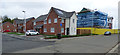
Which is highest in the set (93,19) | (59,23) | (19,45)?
(93,19)

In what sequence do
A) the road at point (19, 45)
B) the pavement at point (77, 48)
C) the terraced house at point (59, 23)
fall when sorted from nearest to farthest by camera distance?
the pavement at point (77, 48), the road at point (19, 45), the terraced house at point (59, 23)

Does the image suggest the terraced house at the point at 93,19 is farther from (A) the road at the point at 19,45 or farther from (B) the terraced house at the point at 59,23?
(A) the road at the point at 19,45

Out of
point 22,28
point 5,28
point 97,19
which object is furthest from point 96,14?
point 5,28

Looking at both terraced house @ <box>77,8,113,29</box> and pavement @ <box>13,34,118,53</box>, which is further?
terraced house @ <box>77,8,113,29</box>

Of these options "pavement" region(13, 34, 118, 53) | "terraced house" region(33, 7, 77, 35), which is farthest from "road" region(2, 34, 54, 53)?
"terraced house" region(33, 7, 77, 35)

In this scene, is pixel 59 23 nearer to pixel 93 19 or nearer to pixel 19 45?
pixel 19 45

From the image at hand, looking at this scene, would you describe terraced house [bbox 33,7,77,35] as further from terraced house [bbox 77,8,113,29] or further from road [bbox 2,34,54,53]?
terraced house [bbox 77,8,113,29]

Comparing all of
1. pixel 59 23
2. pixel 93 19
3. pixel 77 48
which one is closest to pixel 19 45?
pixel 77 48

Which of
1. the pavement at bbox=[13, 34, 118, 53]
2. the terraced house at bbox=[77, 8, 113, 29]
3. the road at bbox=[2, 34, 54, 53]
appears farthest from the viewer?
the terraced house at bbox=[77, 8, 113, 29]

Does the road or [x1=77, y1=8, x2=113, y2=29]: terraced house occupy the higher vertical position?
[x1=77, y1=8, x2=113, y2=29]: terraced house

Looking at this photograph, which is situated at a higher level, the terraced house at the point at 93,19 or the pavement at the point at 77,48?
the terraced house at the point at 93,19

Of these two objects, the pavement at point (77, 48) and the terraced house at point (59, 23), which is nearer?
the pavement at point (77, 48)

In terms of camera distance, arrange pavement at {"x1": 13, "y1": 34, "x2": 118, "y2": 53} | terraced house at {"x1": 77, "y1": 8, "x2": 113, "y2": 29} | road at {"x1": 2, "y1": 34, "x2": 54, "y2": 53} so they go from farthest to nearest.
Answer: terraced house at {"x1": 77, "y1": 8, "x2": 113, "y2": 29}
road at {"x1": 2, "y1": 34, "x2": 54, "y2": 53}
pavement at {"x1": 13, "y1": 34, "x2": 118, "y2": 53}

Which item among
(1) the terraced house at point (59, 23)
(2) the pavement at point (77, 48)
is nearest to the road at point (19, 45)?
(2) the pavement at point (77, 48)
